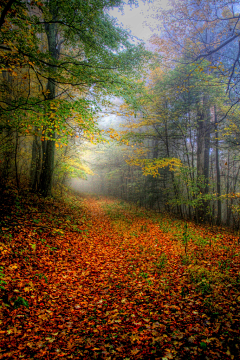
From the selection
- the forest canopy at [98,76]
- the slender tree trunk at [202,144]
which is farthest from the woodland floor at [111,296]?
the slender tree trunk at [202,144]

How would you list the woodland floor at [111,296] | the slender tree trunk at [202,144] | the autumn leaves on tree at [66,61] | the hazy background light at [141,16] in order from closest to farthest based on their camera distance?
the woodland floor at [111,296], the autumn leaves on tree at [66,61], the hazy background light at [141,16], the slender tree trunk at [202,144]

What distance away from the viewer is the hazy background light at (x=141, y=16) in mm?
7750

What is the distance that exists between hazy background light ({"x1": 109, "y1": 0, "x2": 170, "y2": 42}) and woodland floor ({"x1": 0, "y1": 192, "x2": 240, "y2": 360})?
9769 millimetres

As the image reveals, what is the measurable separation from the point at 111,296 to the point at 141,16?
14.3m

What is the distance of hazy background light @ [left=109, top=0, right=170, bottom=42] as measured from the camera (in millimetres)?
7750

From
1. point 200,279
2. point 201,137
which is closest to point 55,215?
point 200,279

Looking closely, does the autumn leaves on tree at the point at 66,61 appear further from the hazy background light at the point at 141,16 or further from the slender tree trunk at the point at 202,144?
the slender tree trunk at the point at 202,144

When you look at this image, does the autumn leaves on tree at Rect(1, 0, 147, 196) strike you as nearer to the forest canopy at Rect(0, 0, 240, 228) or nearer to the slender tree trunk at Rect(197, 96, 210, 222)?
the forest canopy at Rect(0, 0, 240, 228)

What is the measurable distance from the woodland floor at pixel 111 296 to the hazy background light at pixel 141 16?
32.1 feet

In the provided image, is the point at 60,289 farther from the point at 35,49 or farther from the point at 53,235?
the point at 35,49

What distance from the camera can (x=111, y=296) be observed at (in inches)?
144

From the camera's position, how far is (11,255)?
415 centimetres

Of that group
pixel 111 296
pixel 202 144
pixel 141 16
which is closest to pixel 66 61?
pixel 141 16

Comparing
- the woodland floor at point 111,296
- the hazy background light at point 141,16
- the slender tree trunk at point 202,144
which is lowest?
the woodland floor at point 111,296
